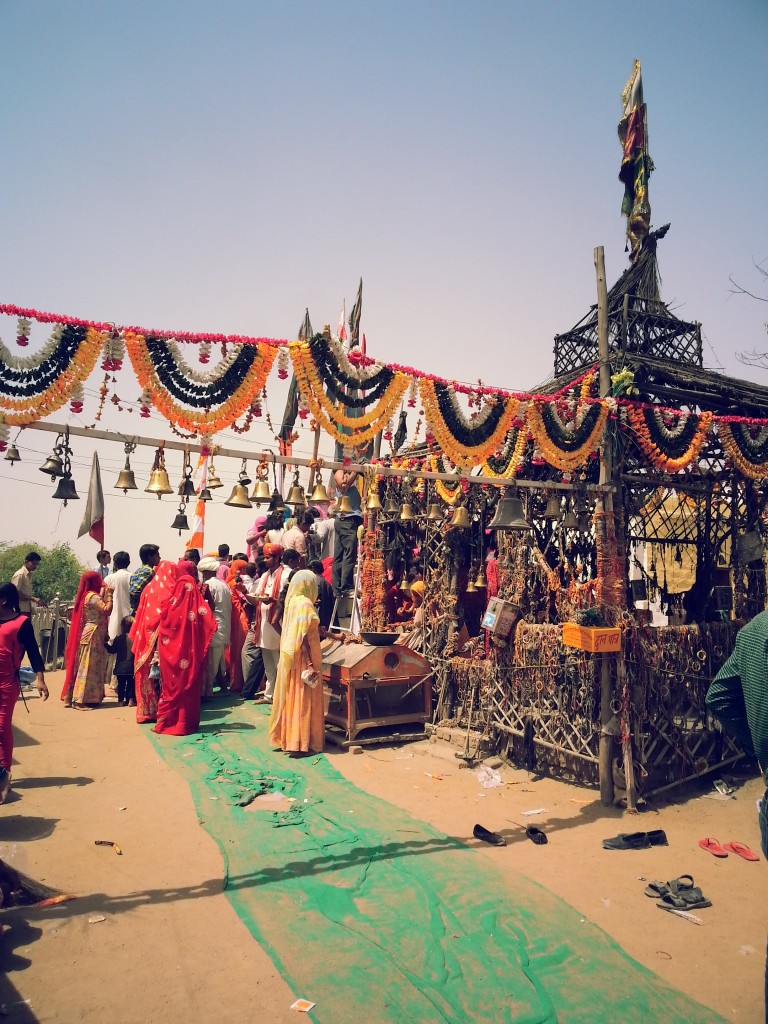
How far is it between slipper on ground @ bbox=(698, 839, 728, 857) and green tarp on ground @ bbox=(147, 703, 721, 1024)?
6.40ft

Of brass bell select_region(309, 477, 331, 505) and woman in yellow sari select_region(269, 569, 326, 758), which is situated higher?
brass bell select_region(309, 477, 331, 505)

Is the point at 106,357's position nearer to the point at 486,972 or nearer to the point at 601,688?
the point at 486,972

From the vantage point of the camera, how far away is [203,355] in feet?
18.5

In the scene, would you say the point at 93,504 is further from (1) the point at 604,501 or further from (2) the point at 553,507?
(1) the point at 604,501

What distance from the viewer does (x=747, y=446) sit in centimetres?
779

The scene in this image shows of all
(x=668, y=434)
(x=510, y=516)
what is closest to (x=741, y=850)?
(x=510, y=516)

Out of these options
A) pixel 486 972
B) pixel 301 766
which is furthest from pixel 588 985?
pixel 301 766

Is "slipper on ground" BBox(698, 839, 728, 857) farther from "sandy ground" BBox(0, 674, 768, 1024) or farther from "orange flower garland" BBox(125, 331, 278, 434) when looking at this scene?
"orange flower garland" BBox(125, 331, 278, 434)

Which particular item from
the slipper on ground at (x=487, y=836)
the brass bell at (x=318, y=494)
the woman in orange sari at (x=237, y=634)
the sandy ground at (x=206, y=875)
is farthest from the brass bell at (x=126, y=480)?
the woman in orange sari at (x=237, y=634)

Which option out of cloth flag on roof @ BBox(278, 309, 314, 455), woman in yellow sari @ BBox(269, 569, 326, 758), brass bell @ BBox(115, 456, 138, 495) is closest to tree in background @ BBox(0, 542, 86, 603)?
cloth flag on roof @ BBox(278, 309, 314, 455)

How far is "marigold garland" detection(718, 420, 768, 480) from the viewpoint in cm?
762

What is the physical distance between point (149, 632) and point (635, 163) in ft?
28.2

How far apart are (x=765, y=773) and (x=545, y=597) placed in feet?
19.0

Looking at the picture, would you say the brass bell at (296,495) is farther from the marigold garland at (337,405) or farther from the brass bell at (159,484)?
the brass bell at (159,484)
